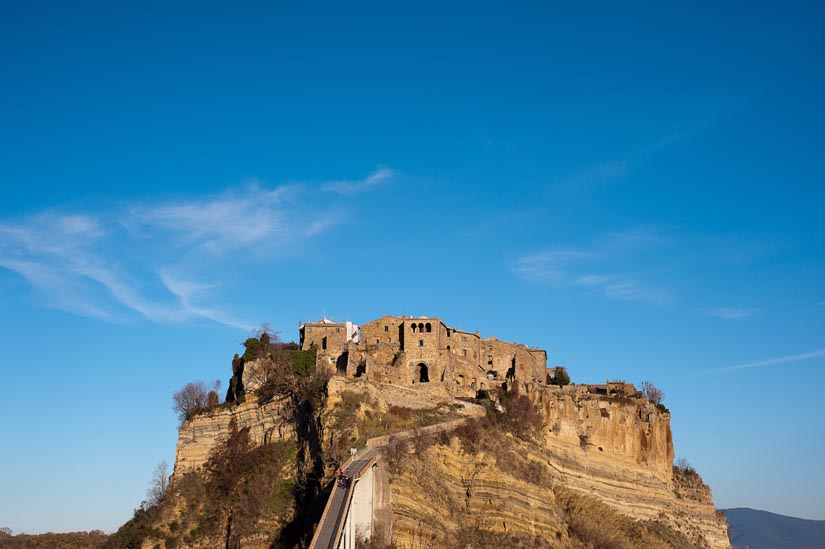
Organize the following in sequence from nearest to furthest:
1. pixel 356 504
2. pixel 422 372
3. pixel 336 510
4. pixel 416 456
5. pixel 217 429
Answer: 1. pixel 336 510
2. pixel 356 504
3. pixel 416 456
4. pixel 217 429
5. pixel 422 372

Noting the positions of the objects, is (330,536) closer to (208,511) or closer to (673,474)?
(208,511)

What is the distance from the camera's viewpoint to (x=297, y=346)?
74.7 metres

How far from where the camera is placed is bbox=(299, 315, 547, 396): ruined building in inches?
2721

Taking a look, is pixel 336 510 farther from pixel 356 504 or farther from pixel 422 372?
pixel 422 372

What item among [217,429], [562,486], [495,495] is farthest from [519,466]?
[217,429]

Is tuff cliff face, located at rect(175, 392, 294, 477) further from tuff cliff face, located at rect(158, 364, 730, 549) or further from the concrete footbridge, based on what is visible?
the concrete footbridge

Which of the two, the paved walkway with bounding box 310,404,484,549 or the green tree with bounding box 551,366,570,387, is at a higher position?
the green tree with bounding box 551,366,570,387

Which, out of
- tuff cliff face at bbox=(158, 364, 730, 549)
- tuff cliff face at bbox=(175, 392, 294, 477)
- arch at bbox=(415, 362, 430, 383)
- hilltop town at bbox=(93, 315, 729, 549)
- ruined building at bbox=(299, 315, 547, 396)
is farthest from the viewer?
arch at bbox=(415, 362, 430, 383)

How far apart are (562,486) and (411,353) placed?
15.6m

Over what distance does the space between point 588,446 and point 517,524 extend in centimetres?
1577

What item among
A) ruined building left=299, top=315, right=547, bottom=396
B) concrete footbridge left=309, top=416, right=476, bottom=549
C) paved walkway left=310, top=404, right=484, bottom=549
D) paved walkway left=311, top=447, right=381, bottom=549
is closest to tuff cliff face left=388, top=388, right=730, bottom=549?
concrete footbridge left=309, top=416, right=476, bottom=549

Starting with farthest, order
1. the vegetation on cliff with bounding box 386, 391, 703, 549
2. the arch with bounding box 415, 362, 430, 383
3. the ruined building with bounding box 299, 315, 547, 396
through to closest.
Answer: the arch with bounding box 415, 362, 430, 383 < the ruined building with bounding box 299, 315, 547, 396 < the vegetation on cliff with bounding box 386, 391, 703, 549

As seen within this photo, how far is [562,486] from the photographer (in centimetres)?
6419

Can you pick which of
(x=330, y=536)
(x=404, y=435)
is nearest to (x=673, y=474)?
(x=404, y=435)
